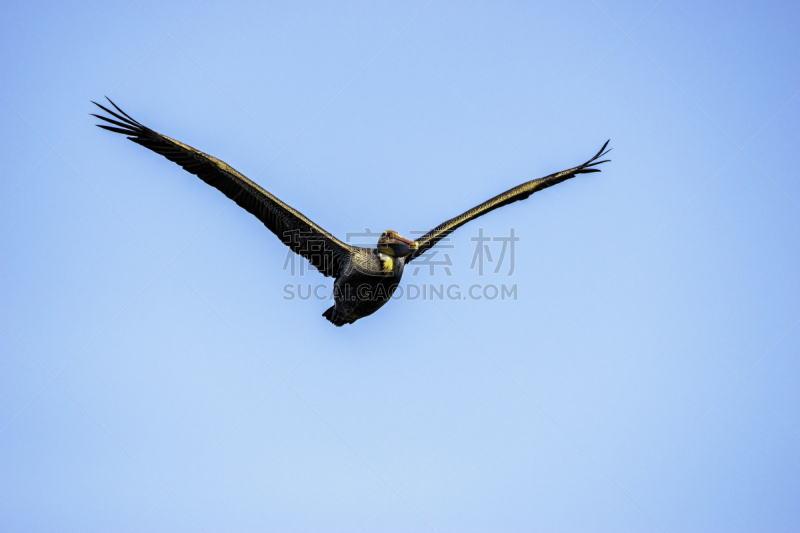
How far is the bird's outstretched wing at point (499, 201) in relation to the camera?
14.1 meters

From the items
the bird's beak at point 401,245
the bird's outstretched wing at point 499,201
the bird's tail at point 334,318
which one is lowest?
the bird's tail at point 334,318

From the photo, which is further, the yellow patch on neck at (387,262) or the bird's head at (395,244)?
the yellow patch on neck at (387,262)

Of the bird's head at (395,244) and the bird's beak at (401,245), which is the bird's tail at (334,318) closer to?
the bird's head at (395,244)

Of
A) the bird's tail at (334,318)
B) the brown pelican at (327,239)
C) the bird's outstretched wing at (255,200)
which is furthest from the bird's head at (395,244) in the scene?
the bird's tail at (334,318)

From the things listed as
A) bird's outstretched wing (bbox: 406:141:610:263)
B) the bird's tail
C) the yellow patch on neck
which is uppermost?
bird's outstretched wing (bbox: 406:141:610:263)

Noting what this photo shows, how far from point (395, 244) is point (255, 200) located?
330 cm

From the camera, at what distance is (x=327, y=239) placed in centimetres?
1359

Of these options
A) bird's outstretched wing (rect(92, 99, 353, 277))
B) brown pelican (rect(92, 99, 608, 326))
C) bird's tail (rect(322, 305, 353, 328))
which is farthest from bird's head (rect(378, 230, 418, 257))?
bird's tail (rect(322, 305, 353, 328))

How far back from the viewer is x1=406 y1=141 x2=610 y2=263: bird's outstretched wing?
14070 mm

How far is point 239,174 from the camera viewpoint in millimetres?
13266

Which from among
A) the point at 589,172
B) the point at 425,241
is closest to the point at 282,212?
the point at 425,241

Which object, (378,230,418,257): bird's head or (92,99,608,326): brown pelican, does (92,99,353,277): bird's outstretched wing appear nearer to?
(92,99,608,326): brown pelican

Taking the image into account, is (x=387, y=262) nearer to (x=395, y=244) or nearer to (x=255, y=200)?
(x=395, y=244)

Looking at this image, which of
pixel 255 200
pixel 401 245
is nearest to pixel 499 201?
pixel 401 245
